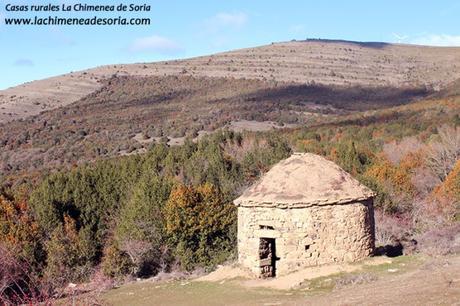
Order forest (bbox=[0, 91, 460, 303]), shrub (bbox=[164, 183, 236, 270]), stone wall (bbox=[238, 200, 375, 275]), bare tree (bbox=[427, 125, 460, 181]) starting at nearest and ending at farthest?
stone wall (bbox=[238, 200, 375, 275])
forest (bbox=[0, 91, 460, 303])
shrub (bbox=[164, 183, 236, 270])
bare tree (bbox=[427, 125, 460, 181])

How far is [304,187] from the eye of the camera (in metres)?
20.5

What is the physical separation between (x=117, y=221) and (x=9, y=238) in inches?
275

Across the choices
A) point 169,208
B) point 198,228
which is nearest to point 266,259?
point 198,228

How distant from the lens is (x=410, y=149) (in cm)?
5453

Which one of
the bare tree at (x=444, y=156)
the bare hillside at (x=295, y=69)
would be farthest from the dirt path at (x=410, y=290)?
the bare hillside at (x=295, y=69)

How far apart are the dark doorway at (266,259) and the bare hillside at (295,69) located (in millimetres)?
74322

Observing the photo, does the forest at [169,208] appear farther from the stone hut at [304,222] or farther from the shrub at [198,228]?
the stone hut at [304,222]

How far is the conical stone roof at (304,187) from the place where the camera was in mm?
19998

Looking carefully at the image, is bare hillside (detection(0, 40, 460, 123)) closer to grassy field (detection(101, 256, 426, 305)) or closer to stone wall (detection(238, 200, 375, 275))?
grassy field (detection(101, 256, 426, 305))

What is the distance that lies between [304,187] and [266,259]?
273cm

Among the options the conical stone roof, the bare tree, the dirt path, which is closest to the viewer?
the dirt path

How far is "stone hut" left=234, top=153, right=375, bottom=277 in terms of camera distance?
19766 millimetres

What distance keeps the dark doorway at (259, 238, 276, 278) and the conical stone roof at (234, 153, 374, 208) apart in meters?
1.33

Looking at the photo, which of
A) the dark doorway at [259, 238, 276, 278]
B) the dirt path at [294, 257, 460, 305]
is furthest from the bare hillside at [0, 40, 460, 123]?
the dirt path at [294, 257, 460, 305]
